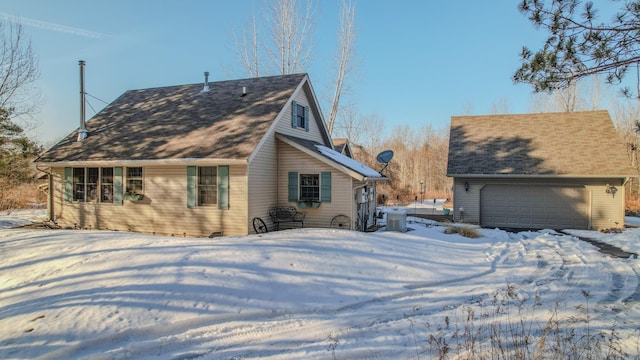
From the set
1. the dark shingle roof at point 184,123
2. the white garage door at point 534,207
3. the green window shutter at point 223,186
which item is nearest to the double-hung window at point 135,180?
the dark shingle roof at point 184,123

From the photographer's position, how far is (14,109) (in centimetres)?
2002

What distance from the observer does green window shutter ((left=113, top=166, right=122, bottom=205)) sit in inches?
495

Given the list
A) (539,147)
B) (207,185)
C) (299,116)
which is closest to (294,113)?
(299,116)

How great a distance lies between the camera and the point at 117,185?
497 inches

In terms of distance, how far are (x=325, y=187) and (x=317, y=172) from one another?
0.61 metres

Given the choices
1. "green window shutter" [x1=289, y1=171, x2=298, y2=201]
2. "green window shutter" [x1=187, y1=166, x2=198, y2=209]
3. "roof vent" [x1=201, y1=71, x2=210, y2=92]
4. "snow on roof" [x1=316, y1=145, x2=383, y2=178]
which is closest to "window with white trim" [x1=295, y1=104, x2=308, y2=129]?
"snow on roof" [x1=316, y1=145, x2=383, y2=178]

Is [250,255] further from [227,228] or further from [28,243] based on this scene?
[28,243]

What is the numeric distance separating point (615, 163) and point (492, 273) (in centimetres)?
1207

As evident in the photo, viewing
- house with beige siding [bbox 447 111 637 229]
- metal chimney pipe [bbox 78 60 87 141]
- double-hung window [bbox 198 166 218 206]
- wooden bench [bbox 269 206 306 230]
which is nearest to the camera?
double-hung window [bbox 198 166 218 206]

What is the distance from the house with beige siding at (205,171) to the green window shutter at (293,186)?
3 cm

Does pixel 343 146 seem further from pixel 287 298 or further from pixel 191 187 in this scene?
pixel 287 298

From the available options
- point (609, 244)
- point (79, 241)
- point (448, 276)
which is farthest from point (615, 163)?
point (79, 241)

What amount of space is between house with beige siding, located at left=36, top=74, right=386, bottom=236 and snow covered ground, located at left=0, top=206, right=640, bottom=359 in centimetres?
273

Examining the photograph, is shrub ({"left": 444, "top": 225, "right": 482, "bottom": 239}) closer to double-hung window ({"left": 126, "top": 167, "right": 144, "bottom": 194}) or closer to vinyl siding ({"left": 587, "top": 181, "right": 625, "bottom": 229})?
vinyl siding ({"left": 587, "top": 181, "right": 625, "bottom": 229})
